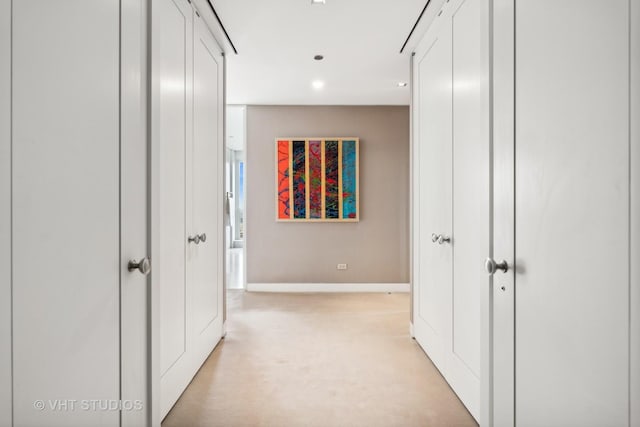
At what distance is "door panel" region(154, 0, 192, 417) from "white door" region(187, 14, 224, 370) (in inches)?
5.9

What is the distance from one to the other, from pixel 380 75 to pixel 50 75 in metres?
3.20

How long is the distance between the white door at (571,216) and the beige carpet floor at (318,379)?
84 cm

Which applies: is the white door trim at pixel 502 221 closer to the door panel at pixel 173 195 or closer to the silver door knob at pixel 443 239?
the silver door knob at pixel 443 239

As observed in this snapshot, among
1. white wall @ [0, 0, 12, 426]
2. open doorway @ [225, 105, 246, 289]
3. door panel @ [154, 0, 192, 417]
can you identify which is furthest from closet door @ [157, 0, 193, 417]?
open doorway @ [225, 105, 246, 289]

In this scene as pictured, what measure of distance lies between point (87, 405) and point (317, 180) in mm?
3889

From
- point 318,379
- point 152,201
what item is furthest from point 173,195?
point 318,379

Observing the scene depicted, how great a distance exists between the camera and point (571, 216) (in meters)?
0.94

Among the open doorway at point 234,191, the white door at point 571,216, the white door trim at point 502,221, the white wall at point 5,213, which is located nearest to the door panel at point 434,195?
the white door trim at point 502,221

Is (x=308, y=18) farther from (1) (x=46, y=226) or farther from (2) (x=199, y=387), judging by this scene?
(2) (x=199, y=387)

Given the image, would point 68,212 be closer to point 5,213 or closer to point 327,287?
point 5,213

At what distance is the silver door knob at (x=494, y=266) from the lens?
1.24 metres

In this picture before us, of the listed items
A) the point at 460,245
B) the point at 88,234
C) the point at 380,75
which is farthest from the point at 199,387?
the point at 380,75

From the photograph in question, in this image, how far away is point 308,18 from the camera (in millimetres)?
2504

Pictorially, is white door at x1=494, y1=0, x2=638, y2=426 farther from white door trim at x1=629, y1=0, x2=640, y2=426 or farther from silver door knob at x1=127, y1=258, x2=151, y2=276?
silver door knob at x1=127, y1=258, x2=151, y2=276
